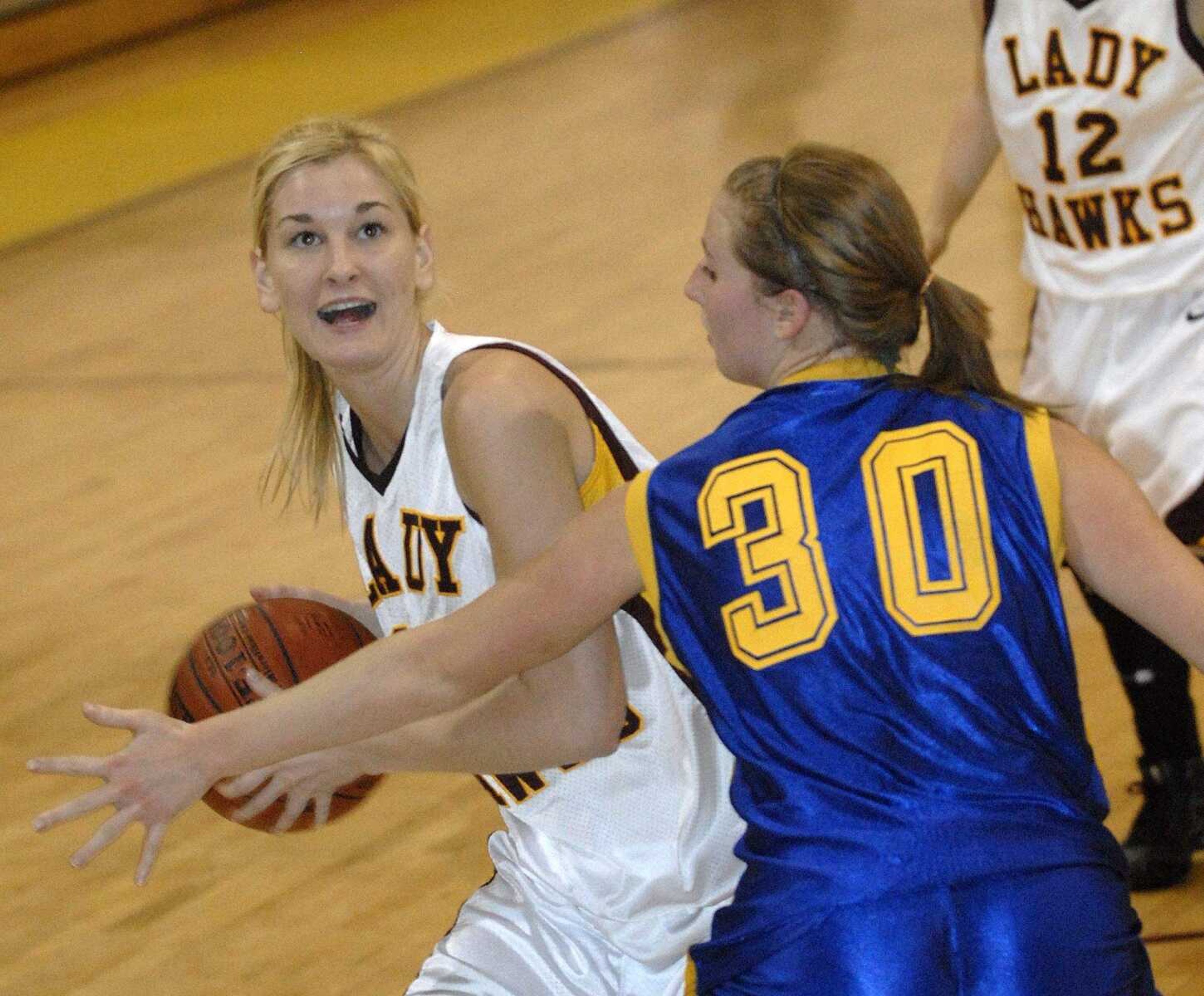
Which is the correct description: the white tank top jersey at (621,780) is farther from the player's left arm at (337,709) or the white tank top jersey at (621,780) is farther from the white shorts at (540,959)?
the player's left arm at (337,709)

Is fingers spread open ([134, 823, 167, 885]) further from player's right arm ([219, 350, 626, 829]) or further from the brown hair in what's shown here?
the brown hair

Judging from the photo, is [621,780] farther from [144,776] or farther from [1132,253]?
[1132,253]

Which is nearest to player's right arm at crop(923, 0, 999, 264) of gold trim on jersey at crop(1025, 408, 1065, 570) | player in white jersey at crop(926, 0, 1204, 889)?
player in white jersey at crop(926, 0, 1204, 889)

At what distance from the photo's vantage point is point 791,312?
2.23 meters

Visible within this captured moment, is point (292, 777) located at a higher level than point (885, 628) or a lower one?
lower

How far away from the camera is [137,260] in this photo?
8.92m

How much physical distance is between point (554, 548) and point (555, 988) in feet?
2.63

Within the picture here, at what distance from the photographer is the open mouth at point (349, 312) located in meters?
2.78

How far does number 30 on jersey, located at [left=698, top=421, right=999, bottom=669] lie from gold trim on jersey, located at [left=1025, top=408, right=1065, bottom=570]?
0.18 feet

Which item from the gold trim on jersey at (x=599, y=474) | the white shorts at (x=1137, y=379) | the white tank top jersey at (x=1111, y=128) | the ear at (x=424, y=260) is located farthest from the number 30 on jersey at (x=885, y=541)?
the white tank top jersey at (x=1111, y=128)

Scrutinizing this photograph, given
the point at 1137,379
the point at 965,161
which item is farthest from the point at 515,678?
the point at 965,161

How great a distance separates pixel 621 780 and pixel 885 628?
758mm

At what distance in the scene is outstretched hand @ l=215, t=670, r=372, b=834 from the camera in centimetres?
251

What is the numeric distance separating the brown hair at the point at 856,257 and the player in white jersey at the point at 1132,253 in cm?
131
